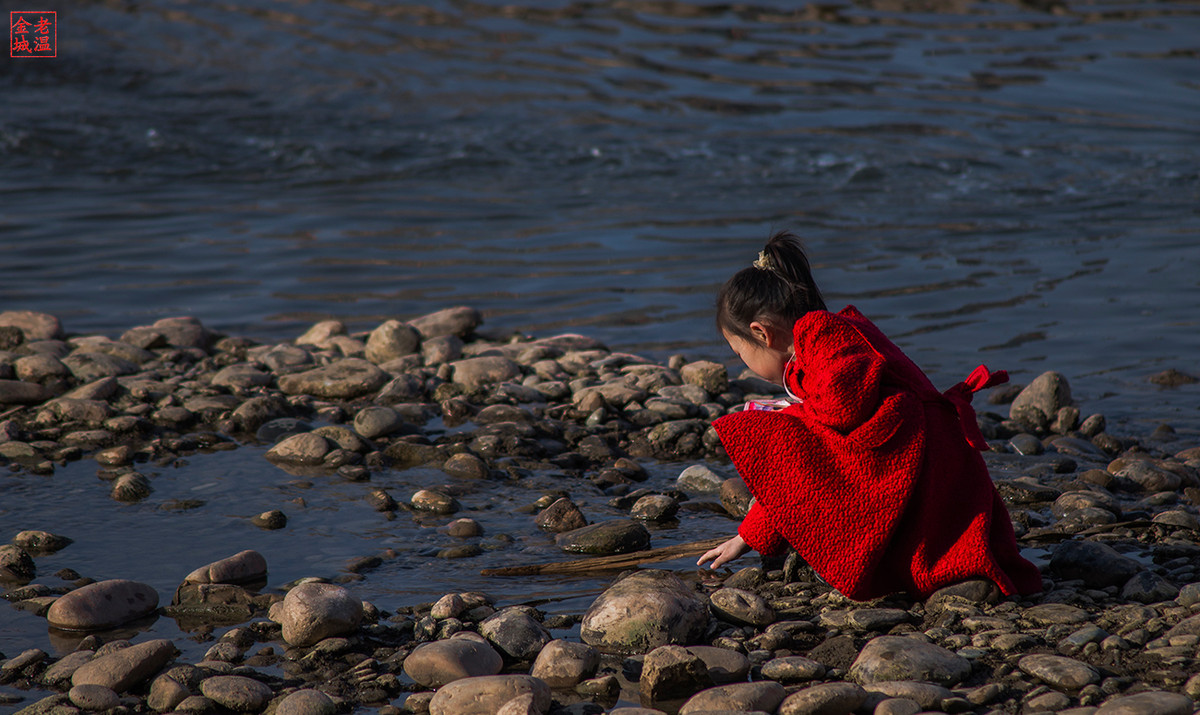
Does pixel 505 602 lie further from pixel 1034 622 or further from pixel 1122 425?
pixel 1122 425

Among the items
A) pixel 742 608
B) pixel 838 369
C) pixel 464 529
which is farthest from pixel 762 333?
pixel 464 529

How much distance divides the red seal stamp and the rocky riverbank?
1403cm

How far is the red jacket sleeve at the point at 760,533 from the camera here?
330 cm

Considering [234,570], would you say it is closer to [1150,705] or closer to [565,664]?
[565,664]

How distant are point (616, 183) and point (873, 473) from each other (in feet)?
25.2

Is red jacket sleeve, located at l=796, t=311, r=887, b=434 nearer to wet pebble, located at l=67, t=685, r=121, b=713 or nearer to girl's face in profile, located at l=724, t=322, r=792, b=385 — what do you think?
girl's face in profile, located at l=724, t=322, r=792, b=385

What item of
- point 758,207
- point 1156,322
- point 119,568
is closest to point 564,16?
point 758,207

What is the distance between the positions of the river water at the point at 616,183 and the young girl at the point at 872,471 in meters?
0.80

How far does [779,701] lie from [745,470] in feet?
2.44

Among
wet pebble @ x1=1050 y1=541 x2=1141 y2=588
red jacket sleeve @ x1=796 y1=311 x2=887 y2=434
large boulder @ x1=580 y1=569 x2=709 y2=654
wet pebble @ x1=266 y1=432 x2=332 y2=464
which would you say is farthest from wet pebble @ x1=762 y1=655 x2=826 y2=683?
wet pebble @ x1=266 y1=432 x2=332 y2=464

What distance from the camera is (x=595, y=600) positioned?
3.18 meters

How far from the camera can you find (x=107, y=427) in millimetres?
4898

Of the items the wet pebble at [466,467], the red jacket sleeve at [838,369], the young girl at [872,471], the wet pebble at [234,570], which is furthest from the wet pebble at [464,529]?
the red jacket sleeve at [838,369]

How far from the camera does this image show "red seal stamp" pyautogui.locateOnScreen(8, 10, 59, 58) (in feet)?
57.1
